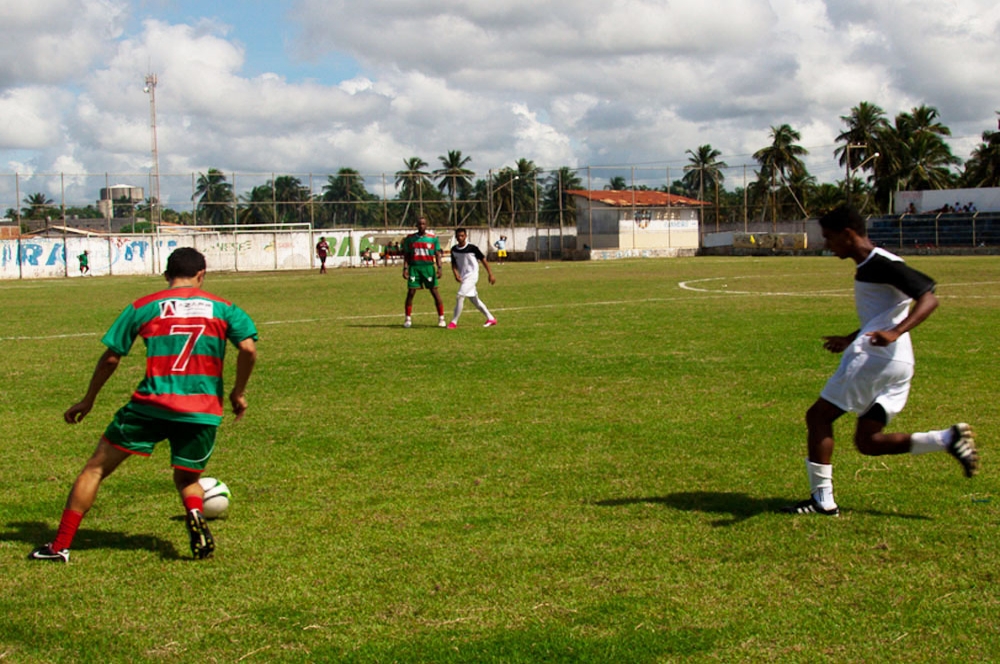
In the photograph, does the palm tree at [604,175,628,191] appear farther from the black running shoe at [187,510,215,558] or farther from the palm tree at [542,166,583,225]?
the black running shoe at [187,510,215,558]

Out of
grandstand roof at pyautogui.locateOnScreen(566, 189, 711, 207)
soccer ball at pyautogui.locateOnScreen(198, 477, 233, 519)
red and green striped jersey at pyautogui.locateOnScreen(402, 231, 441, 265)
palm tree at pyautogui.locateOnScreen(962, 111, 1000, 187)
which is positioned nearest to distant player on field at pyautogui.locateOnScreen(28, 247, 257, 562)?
soccer ball at pyautogui.locateOnScreen(198, 477, 233, 519)

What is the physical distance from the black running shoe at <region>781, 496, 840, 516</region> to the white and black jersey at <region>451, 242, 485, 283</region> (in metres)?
12.2

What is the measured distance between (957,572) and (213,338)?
12.7ft

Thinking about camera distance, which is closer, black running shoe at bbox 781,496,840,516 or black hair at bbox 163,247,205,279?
black hair at bbox 163,247,205,279

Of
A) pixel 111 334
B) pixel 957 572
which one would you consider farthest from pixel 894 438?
pixel 111 334

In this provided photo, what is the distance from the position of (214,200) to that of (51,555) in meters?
56.2

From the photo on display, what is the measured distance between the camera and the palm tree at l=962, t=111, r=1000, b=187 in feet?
259

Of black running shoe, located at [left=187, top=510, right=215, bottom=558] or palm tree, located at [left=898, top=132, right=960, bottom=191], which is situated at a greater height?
palm tree, located at [left=898, top=132, right=960, bottom=191]

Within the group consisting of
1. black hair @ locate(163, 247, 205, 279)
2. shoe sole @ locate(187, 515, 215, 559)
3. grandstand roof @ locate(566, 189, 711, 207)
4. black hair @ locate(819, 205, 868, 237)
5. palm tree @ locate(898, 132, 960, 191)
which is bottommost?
shoe sole @ locate(187, 515, 215, 559)

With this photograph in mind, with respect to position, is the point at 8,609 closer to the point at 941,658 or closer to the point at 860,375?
the point at 941,658

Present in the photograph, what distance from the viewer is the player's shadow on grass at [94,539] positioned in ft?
17.6

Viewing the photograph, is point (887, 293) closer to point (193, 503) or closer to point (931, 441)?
point (931, 441)

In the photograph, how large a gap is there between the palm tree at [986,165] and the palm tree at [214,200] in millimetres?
57964

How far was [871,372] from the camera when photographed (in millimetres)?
5566
